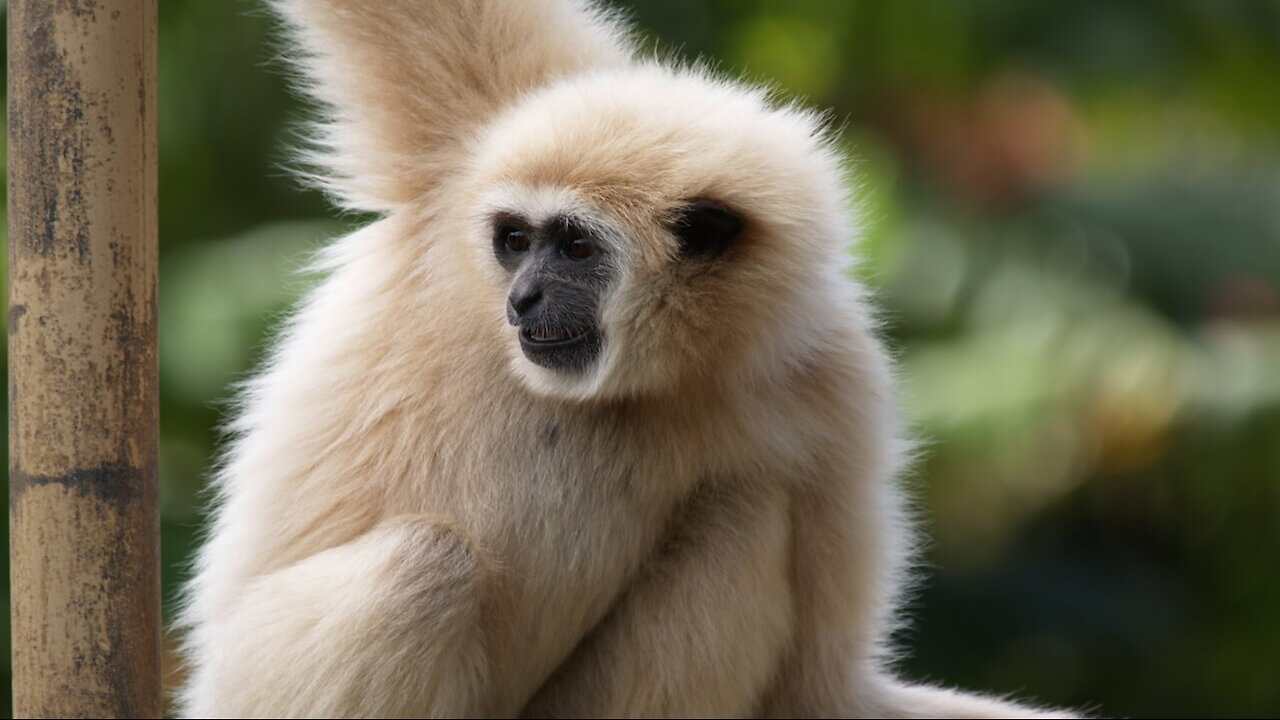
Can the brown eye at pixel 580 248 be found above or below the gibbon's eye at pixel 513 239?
above

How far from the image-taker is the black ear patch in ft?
11.2

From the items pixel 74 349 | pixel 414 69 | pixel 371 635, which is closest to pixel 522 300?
pixel 414 69

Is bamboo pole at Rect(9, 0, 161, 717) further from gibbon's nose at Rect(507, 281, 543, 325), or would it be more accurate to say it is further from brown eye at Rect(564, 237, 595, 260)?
brown eye at Rect(564, 237, 595, 260)

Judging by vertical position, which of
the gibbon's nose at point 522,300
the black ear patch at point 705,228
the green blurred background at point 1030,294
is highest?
the black ear patch at point 705,228

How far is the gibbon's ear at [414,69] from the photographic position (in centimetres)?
357

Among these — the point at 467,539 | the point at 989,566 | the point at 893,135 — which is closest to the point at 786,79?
the point at 893,135

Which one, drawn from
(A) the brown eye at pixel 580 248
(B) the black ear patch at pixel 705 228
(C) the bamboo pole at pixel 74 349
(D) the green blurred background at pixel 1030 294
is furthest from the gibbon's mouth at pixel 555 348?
(D) the green blurred background at pixel 1030 294

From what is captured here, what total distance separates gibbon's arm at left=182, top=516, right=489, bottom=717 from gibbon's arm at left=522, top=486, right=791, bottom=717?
0.35 m

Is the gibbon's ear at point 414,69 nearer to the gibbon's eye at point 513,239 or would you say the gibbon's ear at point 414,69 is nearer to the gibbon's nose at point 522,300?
the gibbon's eye at point 513,239

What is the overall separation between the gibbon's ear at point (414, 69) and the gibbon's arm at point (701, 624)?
115 cm

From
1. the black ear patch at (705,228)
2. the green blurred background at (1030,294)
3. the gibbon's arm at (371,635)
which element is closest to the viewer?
the gibbon's arm at (371,635)

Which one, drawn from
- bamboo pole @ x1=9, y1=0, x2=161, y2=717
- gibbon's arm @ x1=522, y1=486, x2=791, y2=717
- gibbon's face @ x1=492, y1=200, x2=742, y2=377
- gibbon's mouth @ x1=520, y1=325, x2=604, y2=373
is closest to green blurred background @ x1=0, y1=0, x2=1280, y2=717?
gibbon's arm @ x1=522, y1=486, x2=791, y2=717

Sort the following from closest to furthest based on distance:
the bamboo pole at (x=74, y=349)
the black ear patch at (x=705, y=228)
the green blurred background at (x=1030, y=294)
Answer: the bamboo pole at (x=74, y=349)
the black ear patch at (x=705, y=228)
the green blurred background at (x=1030, y=294)

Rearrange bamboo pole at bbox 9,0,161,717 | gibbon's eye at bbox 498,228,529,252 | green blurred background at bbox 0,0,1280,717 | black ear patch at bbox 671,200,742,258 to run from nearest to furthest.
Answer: bamboo pole at bbox 9,0,161,717 < black ear patch at bbox 671,200,742,258 < gibbon's eye at bbox 498,228,529,252 < green blurred background at bbox 0,0,1280,717
